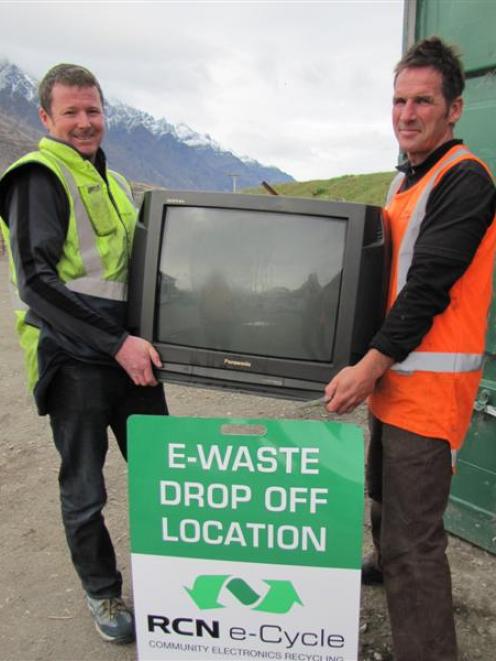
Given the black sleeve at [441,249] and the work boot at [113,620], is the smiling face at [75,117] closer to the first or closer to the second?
the black sleeve at [441,249]

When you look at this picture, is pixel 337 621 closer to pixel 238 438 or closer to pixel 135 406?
pixel 238 438

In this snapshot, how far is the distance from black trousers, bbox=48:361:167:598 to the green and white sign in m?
0.49

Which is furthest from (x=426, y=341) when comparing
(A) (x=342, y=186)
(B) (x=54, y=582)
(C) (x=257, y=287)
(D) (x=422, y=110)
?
(A) (x=342, y=186)

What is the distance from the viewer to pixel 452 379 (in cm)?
169

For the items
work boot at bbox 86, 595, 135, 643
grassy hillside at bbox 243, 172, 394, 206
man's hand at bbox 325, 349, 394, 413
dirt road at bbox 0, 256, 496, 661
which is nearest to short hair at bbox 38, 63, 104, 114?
man's hand at bbox 325, 349, 394, 413

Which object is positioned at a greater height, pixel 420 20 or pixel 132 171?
pixel 132 171

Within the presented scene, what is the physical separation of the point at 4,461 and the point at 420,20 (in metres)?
3.44

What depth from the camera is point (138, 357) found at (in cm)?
181

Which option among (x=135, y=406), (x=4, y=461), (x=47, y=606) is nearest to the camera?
(x=135, y=406)

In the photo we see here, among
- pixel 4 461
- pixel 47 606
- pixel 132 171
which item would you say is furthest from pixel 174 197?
pixel 132 171

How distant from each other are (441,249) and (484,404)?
125 cm

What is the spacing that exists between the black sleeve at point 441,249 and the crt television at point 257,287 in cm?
12

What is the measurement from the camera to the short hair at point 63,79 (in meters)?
1.94

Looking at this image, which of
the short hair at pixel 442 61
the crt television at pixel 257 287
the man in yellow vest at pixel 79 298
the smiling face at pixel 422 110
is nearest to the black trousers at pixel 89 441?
the man in yellow vest at pixel 79 298
